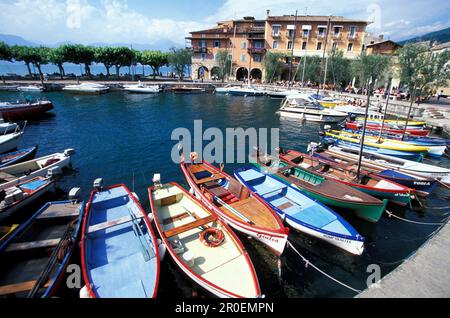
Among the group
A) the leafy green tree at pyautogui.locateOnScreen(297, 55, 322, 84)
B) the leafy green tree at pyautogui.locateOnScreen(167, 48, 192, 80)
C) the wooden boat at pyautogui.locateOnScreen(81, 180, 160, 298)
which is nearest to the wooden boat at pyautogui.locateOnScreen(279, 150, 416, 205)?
the wooden boat at pyautogui.locateOnScreen(81, 180, 160, 298)

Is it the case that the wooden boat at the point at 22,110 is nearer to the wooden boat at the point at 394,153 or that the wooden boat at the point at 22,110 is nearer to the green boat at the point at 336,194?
the green boat at the point at 336,194

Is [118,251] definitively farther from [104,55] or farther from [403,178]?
[104,55]

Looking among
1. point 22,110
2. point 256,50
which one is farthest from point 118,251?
point 256,50

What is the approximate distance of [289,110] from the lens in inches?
1613

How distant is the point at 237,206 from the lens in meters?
11.8

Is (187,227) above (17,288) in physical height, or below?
above

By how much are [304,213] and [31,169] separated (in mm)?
19113

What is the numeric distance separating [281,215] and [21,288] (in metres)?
10.6

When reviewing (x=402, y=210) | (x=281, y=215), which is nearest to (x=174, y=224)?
(x=281, y=215)

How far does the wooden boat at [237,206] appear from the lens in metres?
9.92

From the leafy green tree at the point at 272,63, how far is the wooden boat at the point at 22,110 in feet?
193

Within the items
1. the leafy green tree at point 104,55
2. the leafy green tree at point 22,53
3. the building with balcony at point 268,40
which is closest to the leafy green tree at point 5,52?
the leafy green tree at point 22,53
